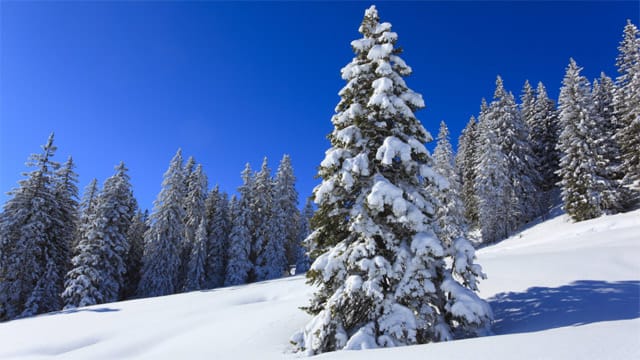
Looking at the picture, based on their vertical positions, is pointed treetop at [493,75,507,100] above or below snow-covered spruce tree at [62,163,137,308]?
above

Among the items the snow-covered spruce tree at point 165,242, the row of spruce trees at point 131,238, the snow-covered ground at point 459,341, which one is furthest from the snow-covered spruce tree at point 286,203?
the snow-covered ground at point 459,341

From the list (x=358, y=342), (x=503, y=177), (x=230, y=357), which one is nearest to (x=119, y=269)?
(x=230, y=357)

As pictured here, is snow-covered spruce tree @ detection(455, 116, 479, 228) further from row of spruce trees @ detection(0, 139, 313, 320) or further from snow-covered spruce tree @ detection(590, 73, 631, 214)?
row of spruce trees @ detection(0, 139, 313, 320)

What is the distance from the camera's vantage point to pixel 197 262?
122 feet

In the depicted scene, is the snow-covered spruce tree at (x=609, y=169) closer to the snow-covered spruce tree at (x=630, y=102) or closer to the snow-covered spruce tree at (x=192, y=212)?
the snow-covered spruce tree at (x=630, y=102)

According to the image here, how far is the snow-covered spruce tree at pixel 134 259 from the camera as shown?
3683 centimetres

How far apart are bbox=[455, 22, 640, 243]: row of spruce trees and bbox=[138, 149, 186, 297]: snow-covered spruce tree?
32.7 m

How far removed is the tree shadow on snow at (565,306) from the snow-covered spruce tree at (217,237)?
34.8 m

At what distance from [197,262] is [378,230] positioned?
3329cm

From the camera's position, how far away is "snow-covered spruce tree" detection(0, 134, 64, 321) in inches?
1002

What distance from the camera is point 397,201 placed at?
8.37 metres

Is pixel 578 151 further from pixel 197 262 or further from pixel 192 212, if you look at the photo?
pixel 192 212

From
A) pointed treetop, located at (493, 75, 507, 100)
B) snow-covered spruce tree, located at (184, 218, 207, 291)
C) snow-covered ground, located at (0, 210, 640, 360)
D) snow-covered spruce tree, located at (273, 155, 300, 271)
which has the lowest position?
snow-covered ground, located at (0, 210, 640, 360)

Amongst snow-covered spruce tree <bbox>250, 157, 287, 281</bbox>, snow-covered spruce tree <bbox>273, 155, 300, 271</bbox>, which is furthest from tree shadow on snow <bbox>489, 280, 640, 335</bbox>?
snow-covered spruce tree <bbox>273, 155, 300, 271</bbox>
